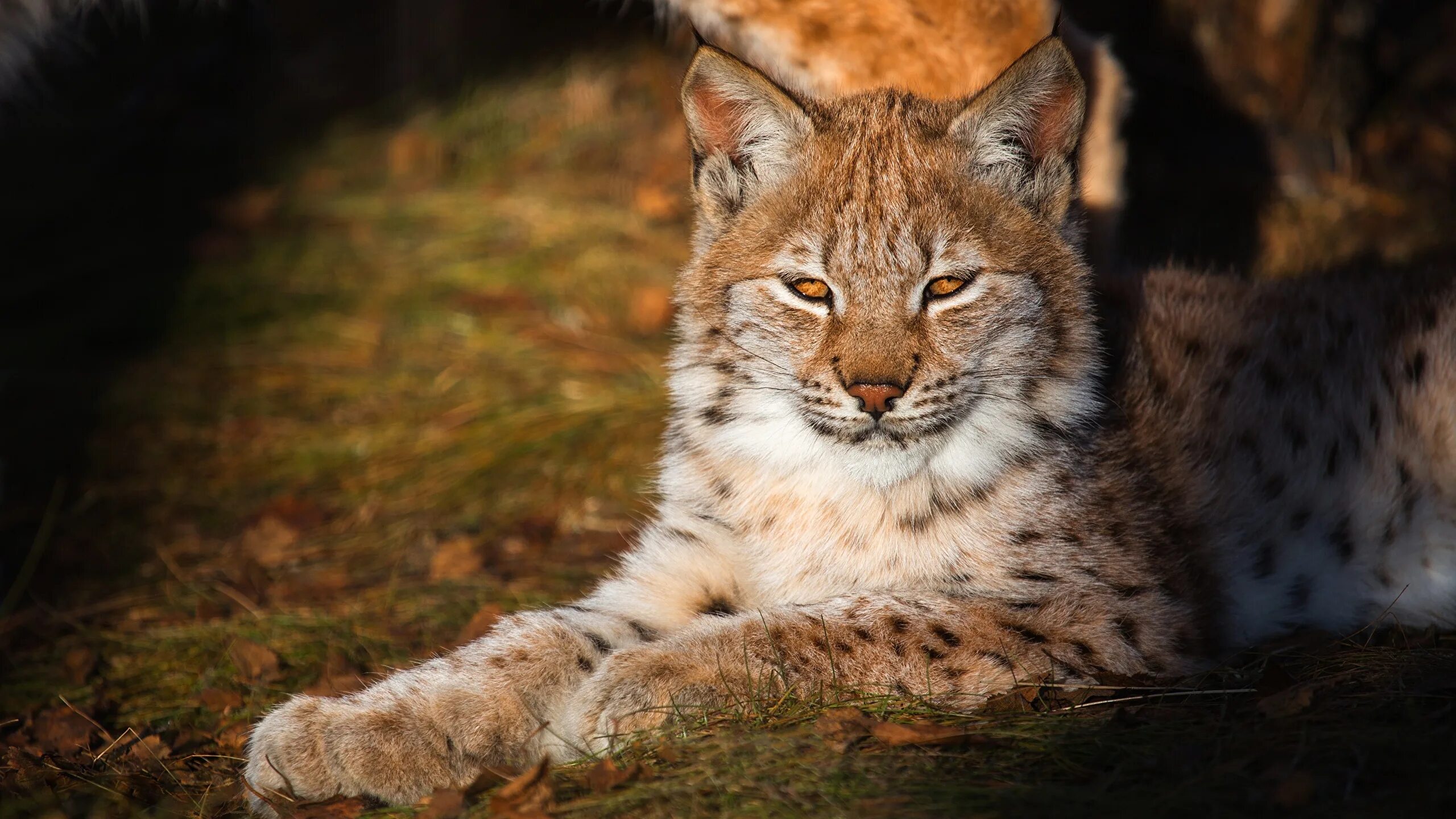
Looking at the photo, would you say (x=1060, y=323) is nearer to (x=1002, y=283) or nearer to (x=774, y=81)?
(x=1002, y=283)

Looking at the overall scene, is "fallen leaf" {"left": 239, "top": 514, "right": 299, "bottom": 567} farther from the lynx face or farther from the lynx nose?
the lynx nose

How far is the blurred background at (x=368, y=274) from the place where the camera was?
4426 mm

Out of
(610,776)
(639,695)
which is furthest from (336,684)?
(610,776)

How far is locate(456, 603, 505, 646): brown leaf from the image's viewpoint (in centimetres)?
415

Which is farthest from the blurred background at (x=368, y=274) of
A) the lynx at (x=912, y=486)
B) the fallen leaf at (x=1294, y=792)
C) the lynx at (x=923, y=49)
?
the fallen leaf at (x=1294, y=792)

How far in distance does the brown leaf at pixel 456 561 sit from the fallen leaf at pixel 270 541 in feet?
1.99

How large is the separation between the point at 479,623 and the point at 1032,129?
234cm

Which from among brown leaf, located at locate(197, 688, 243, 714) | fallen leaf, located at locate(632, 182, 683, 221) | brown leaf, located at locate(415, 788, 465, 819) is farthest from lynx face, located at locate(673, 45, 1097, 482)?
fallen leaf, located at locate(632, 182, 683, 221)

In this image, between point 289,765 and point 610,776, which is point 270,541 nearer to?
point 289,765

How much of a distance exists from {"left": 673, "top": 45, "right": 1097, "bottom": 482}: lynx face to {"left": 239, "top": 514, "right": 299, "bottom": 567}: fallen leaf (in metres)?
2.21

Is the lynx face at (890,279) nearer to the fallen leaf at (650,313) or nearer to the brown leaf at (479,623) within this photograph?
the brown leaf at (479,623)

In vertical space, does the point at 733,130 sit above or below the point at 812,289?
above

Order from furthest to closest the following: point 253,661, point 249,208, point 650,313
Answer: point 249,208 → point 650,313 → point 253,661

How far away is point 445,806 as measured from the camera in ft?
9.41
